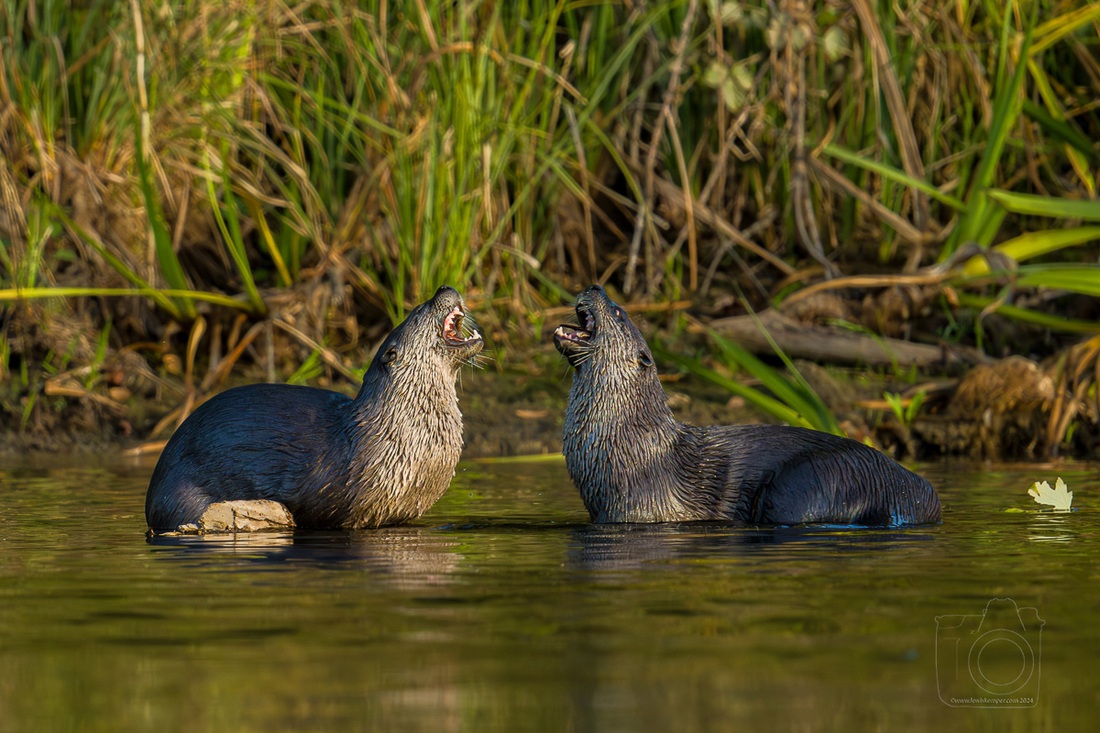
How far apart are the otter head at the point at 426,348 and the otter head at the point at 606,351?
0.36m

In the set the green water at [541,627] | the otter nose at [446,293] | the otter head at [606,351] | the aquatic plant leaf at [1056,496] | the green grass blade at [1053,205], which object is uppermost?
the green grass blade at [1053,205]

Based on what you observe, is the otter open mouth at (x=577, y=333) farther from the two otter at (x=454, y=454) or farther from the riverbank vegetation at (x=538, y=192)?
the riverbank vegetation at (x=538, y=192)

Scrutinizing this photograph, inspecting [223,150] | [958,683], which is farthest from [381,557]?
[223,150]

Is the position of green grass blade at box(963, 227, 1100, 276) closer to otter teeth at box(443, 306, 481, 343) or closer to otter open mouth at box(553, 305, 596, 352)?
otter open mouth at box(553, 305, 596, 352)

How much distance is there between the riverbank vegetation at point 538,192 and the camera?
288 inches

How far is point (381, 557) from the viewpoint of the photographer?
4.11m

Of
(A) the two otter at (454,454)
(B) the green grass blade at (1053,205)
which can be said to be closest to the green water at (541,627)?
(A) the two otter at (454,454)

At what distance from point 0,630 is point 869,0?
599cm

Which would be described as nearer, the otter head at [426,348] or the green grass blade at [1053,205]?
the otter head at [426,348]

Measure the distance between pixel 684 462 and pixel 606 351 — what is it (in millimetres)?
445

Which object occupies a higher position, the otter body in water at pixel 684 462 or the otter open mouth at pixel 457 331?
the otter open mouth at pixel 457 331

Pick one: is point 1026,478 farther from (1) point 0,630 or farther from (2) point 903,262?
(1) point 0,630

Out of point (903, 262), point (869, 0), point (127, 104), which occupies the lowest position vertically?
point (903, 262)

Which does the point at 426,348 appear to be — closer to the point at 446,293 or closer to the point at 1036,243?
the point at 446,293
